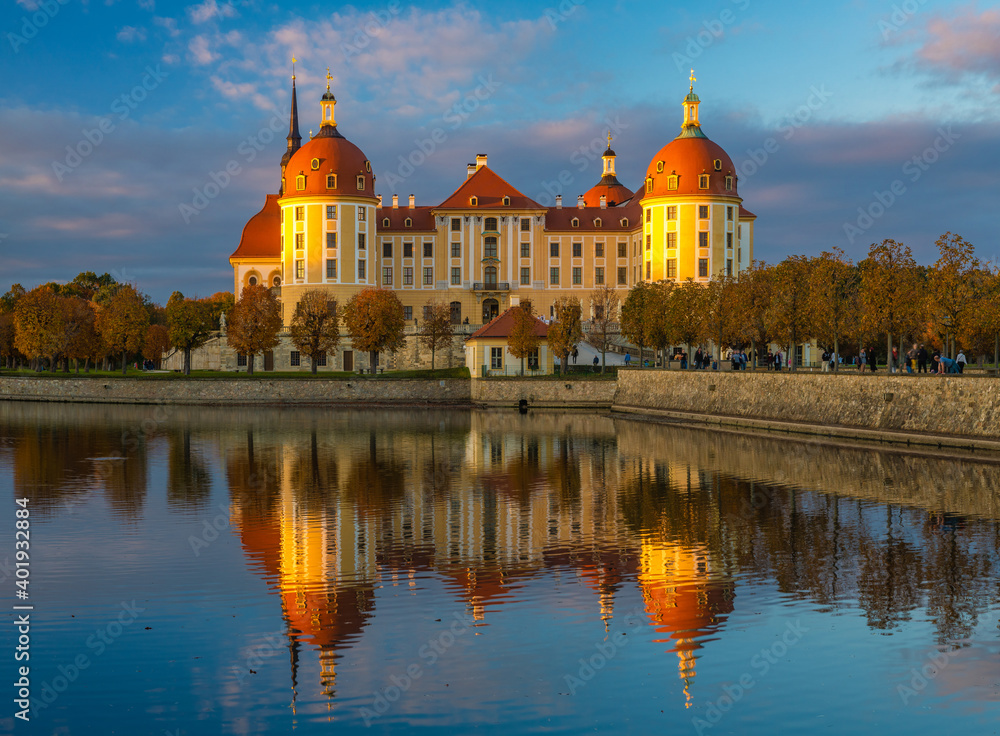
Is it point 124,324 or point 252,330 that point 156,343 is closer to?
point 124,324

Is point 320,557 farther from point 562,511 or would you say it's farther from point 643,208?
point 643,208

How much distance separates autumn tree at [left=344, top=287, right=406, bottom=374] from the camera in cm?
7325

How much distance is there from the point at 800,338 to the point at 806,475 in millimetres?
23744

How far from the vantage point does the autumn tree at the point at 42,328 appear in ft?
258

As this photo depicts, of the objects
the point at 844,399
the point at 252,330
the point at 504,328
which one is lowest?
the point at 844,399

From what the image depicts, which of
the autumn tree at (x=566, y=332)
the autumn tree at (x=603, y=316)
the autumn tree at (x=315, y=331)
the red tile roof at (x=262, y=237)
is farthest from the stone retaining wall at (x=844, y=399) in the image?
the red tile roof at (x=262, y=237)

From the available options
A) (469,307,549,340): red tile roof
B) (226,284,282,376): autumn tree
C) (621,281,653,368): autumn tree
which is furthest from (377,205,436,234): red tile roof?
(621,281,653,368): autumn tree
